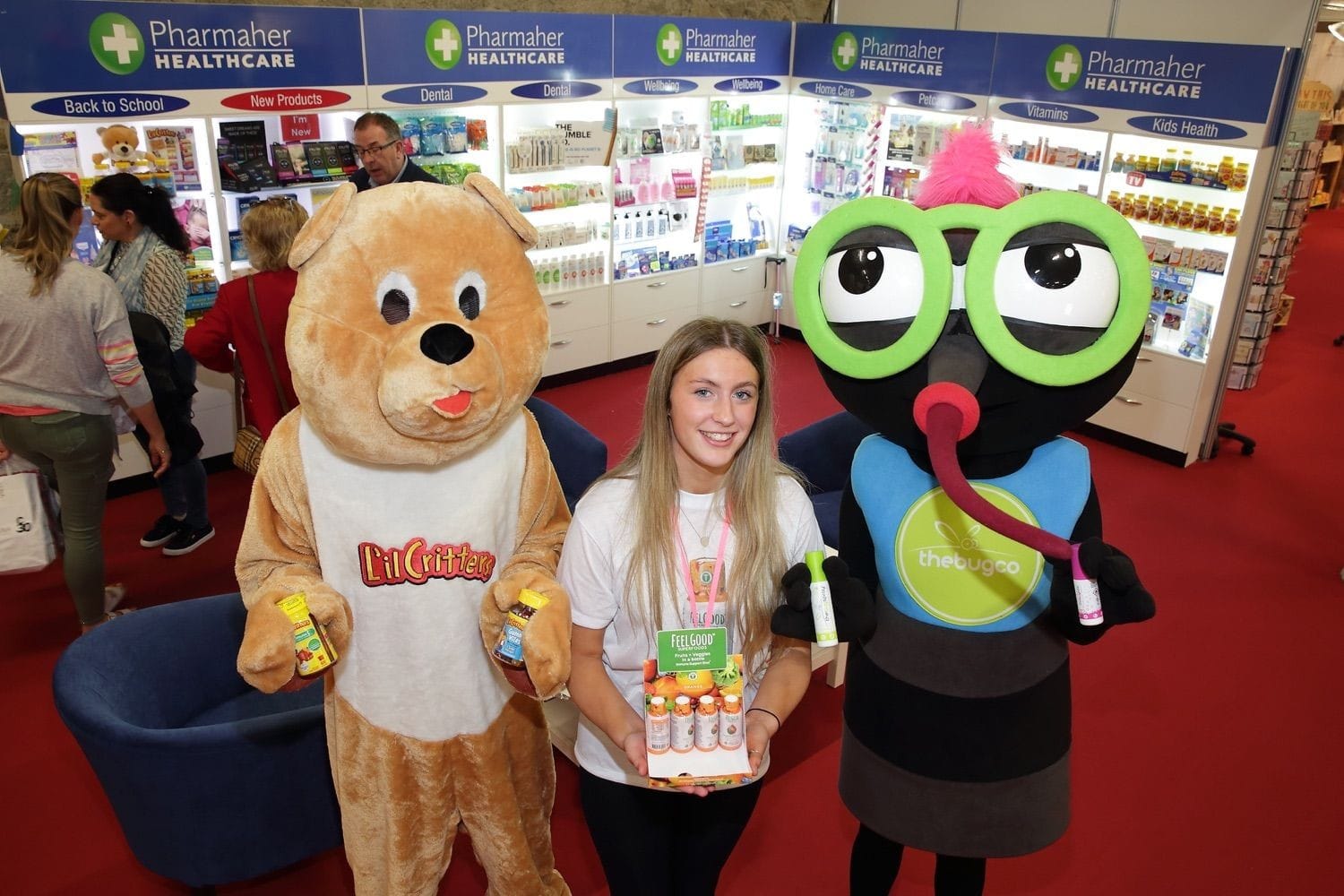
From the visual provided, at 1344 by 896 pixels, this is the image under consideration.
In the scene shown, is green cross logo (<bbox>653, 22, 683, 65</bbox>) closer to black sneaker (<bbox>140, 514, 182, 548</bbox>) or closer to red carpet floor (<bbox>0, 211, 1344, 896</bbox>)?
red carpet floor (<bbox>0, 211, 1344, 896</bbox>)

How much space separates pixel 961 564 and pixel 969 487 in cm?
27

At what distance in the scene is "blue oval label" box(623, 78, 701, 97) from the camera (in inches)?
→ 253

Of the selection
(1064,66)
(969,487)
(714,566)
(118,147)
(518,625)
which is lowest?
(518,625)

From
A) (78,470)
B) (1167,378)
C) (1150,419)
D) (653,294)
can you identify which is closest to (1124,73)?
(1167,378)

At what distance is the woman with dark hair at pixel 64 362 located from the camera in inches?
125

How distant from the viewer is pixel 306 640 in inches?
73.1

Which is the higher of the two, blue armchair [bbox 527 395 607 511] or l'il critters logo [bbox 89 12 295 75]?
l'il critters logo [bbox 89 12 295 75]

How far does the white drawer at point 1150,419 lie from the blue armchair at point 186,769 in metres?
4.72

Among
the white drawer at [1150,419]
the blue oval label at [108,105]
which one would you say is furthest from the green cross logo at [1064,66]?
the blue oval label at [108,105]

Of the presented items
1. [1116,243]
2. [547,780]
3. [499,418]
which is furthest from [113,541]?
[1116,243]

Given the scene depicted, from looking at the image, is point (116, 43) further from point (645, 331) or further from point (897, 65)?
point (897, 65)

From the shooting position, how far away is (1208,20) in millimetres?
5582

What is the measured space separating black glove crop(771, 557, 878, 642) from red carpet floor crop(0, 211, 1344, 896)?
126cm

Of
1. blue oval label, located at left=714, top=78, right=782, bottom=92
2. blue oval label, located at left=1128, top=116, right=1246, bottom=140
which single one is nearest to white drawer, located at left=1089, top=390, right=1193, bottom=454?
blue oval label, located at left=1128, top=116, right=1246, bottom=140
